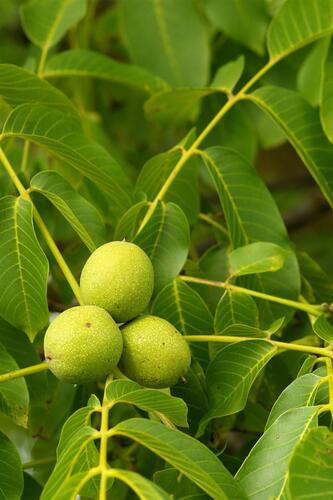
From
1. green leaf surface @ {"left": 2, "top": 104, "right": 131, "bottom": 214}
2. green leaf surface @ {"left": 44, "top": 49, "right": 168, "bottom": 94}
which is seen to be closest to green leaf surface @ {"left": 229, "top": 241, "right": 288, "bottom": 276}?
green leaf surface @ {"left": 2, "top": 104, "right": 131, "bottom": 214}

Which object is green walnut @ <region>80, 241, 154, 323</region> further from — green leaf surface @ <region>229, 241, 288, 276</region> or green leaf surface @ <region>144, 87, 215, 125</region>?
green leaf surface @ <region>144, 87, 215, 125</region>

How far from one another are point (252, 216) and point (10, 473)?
662mm

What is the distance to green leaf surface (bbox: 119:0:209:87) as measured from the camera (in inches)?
85.7

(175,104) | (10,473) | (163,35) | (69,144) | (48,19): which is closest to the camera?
(10,473)

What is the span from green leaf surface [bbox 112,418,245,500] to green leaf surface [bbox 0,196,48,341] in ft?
1.13

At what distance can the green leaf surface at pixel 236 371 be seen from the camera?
133 centimetres

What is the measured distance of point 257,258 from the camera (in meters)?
1.48

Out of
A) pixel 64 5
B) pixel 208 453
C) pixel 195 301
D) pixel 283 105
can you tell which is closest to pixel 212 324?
pixel 195 301

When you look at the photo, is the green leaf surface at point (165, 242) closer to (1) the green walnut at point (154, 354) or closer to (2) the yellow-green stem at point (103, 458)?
(1) the green walnut at point (154, 354)

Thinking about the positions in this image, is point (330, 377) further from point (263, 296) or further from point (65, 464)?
point (65, 464)

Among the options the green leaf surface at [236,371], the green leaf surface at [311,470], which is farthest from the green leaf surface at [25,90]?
the green leaf surface at [311,470]

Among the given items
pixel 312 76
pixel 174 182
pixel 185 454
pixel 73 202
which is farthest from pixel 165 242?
pixel 312 76

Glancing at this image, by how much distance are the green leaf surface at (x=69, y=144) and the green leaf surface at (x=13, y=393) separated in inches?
13.9

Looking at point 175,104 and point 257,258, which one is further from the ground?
point 175,104
